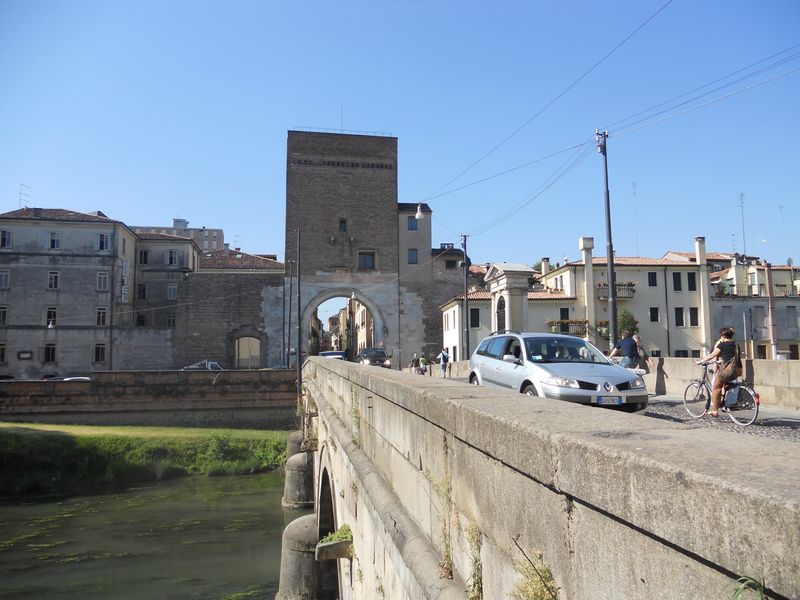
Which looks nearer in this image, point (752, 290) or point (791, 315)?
point (791, 315)

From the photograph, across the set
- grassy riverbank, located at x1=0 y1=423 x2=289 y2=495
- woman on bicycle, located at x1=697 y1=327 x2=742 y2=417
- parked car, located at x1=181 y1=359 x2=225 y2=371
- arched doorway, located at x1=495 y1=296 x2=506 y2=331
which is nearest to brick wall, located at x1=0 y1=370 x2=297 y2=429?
grassy riverbank, located at x1=0 y1=423 x2=289 y2=495

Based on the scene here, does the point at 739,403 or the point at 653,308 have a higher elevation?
the point at 653,308

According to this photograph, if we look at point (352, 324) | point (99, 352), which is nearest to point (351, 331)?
point (352, 324)

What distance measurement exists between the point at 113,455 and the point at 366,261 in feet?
82.5

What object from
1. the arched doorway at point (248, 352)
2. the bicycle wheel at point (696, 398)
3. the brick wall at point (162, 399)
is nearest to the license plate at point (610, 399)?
the bicycle wheel at point (696, 398)

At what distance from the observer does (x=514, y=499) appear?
243 centimetres

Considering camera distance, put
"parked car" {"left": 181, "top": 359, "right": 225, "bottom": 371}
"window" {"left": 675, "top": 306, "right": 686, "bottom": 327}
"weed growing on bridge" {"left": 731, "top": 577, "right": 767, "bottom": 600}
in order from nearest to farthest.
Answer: "weed growing on bridge" {"left": 731, "top": 577, "right": 767, "bottom": 600}, "parked car" {"left": 181, "top": 359, "right": 225, "bottom": 371}, "window" {"left": 675, "top": 306, "right": 686, "bottom": 327}

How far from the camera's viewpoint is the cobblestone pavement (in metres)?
8.81

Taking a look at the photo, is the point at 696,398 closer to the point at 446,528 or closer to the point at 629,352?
the point at 629,352

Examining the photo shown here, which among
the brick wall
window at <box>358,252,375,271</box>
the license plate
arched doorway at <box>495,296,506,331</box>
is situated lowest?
the brick wall

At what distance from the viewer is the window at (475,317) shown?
45.0m

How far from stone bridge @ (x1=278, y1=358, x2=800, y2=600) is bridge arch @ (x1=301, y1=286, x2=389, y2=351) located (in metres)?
43.5

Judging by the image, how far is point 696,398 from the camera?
1154cm

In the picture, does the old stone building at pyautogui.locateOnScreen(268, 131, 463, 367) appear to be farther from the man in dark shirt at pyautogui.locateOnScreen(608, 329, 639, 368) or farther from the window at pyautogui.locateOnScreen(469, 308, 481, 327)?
the man in dark shirt at pyautogui.locateOnScreen(608, 329, 639, 368)
